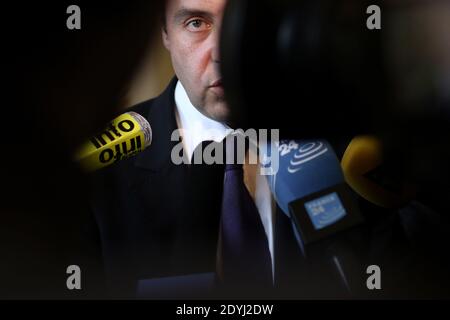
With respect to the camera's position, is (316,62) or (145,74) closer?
(316,62)

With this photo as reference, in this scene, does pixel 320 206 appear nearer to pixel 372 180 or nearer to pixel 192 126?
pixel 372 180

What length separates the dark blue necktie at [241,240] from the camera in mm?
2227

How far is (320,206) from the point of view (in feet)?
7.23

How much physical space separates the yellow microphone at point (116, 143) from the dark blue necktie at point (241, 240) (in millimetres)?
267

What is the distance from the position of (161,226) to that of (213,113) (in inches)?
14.3

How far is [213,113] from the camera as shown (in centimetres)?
217

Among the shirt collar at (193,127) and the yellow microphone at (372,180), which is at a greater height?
the shirt collar at (193,127)

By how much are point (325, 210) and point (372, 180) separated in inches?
6.3

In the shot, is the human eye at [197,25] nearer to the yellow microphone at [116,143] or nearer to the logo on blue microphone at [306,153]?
the yellow microphone at [116,143]

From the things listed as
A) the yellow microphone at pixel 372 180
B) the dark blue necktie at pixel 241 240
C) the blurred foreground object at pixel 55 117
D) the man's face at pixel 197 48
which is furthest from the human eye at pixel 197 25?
the yellow microphone at pixel 372 180

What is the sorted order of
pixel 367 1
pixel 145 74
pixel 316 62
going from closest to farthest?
Answer: pixel 316 62 → pixel 367 1 → pixel 145 74
